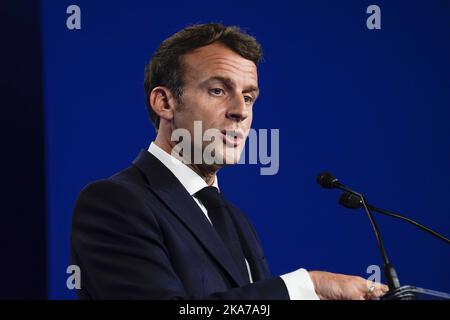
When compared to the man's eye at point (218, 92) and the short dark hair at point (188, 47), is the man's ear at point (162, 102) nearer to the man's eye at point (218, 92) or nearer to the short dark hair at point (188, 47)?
the short dark hair at point (188, 47)

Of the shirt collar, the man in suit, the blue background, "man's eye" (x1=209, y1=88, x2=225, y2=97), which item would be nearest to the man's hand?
the man in suit

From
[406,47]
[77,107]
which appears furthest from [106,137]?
[406,47]

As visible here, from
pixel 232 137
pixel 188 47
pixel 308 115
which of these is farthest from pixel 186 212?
pixel 308 115

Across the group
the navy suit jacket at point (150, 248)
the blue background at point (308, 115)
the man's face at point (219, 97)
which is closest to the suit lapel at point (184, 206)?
the navy suit jacket at point (150, 248)

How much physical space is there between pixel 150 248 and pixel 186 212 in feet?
0.57

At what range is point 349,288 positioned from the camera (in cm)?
125

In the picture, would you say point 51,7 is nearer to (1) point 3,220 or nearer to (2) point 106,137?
(2) point 106,137

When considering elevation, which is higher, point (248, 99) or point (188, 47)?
point (188, 47)

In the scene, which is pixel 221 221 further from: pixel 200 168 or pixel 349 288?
pixel 349 288

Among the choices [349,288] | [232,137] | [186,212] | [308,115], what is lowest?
[349,288]

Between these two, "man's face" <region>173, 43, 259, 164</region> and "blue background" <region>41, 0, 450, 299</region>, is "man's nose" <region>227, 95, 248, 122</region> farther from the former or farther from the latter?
"blue background" <region>41, 0, 450, 299</region>

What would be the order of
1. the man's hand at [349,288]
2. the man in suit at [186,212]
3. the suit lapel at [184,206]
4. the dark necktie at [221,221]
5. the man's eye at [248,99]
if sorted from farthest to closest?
1. the man's eye at [248,99]
2. the dark necktie at [221,221]
3. the suit lapel at [184,206]
4. the man in suit at [186,212]
5. the man's hand at [349,288]

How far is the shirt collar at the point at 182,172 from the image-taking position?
1687 mm

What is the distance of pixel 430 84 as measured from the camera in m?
2.77
